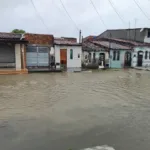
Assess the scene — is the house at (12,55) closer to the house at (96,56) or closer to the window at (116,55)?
the house at (96,56)

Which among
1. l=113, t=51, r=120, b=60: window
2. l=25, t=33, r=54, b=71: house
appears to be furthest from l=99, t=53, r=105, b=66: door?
l=25, t=33, r=54, b=71: house

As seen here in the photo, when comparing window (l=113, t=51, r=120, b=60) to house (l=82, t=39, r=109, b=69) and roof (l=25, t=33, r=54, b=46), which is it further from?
roof (l=25, t=33, r=54, b=46)

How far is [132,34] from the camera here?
33.0m

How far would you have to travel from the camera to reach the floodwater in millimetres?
5676

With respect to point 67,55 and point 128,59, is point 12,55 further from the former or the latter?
point 128,59

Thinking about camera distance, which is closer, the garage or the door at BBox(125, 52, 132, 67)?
the garage

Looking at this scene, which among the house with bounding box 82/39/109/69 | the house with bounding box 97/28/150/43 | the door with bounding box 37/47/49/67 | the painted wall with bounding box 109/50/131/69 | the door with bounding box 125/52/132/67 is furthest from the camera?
the house with bounding box 97/28/150/43

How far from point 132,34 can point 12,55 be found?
1900cm

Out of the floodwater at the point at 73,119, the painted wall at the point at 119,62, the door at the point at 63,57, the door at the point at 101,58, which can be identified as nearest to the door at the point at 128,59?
the painted wall at the point at 119,62

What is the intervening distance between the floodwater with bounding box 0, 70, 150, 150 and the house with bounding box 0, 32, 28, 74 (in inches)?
313

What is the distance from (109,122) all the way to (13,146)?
3.19 meters

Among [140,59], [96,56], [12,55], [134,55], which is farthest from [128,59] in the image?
[12,55]

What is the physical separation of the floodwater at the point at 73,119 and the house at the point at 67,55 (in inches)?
438

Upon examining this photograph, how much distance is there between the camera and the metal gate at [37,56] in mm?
21853
